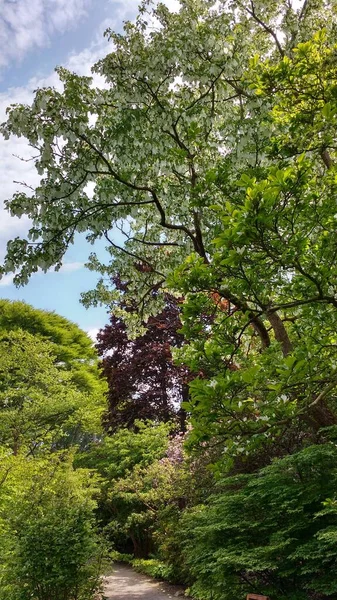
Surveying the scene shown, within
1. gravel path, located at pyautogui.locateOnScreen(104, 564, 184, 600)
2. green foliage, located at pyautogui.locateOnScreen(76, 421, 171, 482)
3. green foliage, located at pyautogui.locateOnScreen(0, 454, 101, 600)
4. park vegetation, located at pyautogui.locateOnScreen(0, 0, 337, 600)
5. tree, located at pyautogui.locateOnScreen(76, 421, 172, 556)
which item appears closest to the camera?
park vegetation, located at pyautogui.locateOnScreen(0, 0, 337, 600)

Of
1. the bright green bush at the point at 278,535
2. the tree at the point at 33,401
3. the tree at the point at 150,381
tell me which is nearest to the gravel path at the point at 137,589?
the bright green bush at the point at 278,535

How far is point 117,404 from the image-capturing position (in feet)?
55.2

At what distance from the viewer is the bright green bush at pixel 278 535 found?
13.7ft

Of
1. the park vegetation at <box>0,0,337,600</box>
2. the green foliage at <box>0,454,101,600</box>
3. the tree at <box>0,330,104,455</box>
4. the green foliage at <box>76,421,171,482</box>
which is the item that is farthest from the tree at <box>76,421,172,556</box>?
the green foliage at <box>0,454,101,600</box>

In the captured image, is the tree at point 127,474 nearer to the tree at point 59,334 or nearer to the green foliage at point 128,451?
the green foliage at point 128,451

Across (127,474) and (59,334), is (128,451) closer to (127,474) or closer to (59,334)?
(127,474)

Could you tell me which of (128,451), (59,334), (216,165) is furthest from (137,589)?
(59,334)

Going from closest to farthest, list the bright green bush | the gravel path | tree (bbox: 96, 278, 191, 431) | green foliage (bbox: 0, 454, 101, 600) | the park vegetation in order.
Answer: the park vegetation
the bright green bush
green foliage (bbox: 0, 454, 101, 600)
the gravel path
tree (bbox: 96, 278, 191, 431)

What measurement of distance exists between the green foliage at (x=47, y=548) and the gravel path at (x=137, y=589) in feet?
3.43

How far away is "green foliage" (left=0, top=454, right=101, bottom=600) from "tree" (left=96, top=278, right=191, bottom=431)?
8.81m

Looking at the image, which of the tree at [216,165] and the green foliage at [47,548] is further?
the green foliage at [47,548]

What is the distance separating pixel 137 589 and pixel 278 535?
5.89m

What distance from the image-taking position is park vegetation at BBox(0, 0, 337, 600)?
10.1 feet

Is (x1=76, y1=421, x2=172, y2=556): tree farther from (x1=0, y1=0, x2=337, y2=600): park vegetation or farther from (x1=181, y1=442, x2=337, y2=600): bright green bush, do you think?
(x1=181, y1=442, x2=337, y2=600): bright green bush
